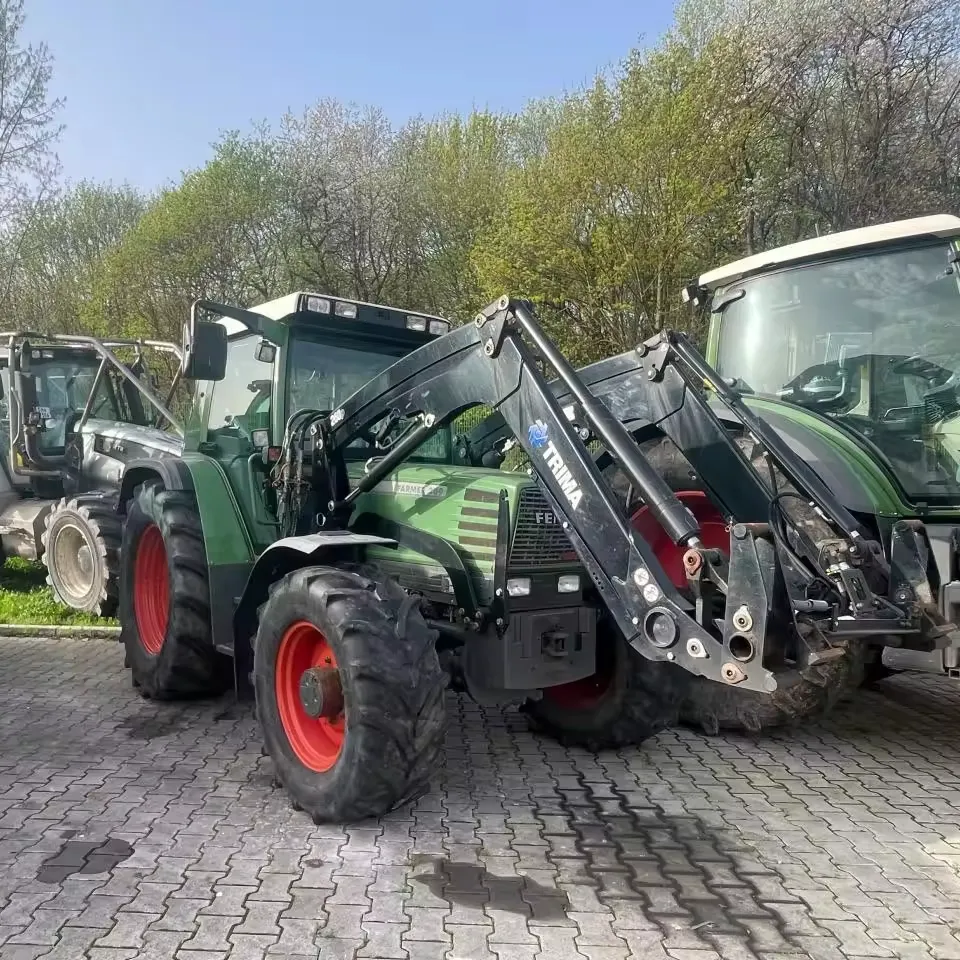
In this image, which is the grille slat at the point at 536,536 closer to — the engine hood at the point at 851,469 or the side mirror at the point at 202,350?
the engine hood at the point at 851,469

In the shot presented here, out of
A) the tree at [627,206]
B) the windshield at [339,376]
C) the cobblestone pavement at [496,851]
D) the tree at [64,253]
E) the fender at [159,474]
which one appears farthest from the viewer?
the tree at [64,253]

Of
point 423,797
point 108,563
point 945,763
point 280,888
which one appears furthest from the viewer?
point 108,563

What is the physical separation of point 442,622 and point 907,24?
52.0ft

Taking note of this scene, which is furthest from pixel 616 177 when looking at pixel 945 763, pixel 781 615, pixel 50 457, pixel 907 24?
pixel 781 615

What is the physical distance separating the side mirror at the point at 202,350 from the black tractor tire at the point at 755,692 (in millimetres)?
2280

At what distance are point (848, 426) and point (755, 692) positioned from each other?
151 centimetres

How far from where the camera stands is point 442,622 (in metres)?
4.01

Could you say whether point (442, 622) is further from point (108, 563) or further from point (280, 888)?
point (108, 563)

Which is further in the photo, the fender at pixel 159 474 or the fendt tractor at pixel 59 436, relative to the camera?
the fendt tractor at pixel 59 436

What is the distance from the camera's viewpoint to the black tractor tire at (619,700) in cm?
432

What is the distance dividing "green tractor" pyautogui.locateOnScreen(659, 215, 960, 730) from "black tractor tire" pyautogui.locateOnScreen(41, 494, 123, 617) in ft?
15.8

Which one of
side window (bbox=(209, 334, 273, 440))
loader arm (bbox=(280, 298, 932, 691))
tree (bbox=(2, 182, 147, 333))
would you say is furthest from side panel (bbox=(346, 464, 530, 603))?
tree (bbox=(2, 182, 147, 333))

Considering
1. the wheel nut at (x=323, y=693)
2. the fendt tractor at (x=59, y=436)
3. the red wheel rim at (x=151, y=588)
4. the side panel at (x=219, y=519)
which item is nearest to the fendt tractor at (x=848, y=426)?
the wheel nut at (x=323, y=693)

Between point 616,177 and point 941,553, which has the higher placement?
point 616,177
